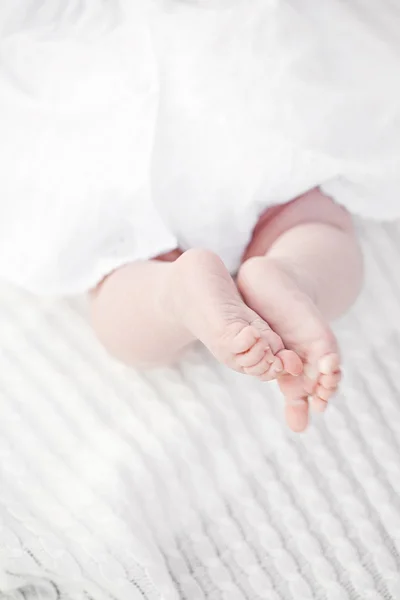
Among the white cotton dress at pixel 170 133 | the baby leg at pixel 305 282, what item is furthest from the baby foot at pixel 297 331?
the white cotton dress at pixel 170 133

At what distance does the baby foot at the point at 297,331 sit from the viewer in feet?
1.81

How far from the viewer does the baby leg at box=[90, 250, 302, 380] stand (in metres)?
0.54

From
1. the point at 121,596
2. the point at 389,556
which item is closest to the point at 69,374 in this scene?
the point at 121,596

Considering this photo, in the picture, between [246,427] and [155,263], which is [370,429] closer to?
[246,427]

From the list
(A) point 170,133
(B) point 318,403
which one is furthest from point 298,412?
(A) point 170,133

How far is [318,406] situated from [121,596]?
0.31m

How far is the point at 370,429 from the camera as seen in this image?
0.77 metres

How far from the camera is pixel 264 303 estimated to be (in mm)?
585

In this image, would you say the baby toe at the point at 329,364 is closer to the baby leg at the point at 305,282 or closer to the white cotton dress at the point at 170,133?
the baby leg at the point at 305,282

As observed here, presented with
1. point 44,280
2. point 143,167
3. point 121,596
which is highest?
point 143,167

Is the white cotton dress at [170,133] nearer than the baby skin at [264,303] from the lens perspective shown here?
No

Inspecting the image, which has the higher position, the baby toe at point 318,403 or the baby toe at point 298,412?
the baby toe at point 318,403

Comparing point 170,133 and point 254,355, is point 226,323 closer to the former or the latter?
point 254,355

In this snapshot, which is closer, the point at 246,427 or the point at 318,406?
the point at 318,406
